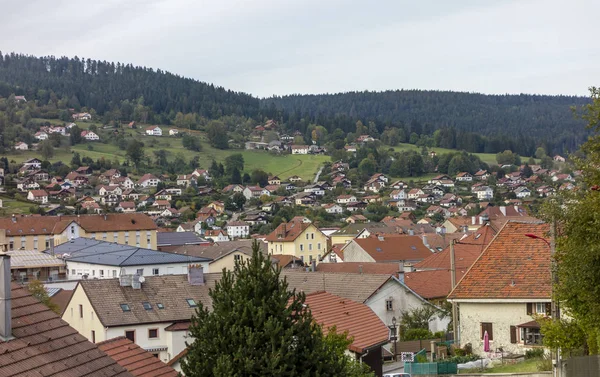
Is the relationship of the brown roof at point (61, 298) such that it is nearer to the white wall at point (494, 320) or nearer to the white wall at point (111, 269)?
the white wall at point (111, 269)

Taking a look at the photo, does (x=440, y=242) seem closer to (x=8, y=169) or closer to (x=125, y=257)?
(x=125, y=257)

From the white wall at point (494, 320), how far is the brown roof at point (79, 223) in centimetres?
7618

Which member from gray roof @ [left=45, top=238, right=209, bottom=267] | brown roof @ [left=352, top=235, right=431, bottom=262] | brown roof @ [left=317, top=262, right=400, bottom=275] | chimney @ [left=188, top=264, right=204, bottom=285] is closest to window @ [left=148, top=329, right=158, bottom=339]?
chimney @ [left=188, top=264, right=204, bottom=285]

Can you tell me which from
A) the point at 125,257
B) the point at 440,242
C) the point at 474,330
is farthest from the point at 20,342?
the point at 440,242

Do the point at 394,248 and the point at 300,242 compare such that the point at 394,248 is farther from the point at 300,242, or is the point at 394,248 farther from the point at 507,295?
the point at 507,295

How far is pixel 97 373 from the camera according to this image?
1219 centimetres

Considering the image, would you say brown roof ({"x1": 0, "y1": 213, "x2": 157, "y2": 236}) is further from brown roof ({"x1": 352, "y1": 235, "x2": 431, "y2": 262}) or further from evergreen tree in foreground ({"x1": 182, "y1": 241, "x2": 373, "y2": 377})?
evergreen tree in foreground ({"x1": 182, "y1": 241, "x2": 373, "y2": 377})

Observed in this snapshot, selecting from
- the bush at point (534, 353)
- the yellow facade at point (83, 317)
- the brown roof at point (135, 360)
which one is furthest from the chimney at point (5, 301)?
the yellow facade at point (83, 317)

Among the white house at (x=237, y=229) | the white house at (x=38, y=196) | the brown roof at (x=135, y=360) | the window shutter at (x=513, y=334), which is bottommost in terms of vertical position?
the window shutter at (x=513, y=334)

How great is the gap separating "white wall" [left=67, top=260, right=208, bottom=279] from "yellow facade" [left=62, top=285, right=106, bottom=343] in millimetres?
26551

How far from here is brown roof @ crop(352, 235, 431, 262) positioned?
3118 inches

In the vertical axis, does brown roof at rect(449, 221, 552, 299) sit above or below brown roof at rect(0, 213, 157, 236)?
below

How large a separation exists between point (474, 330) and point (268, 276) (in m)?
17.7

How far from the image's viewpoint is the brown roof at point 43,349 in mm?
10883
